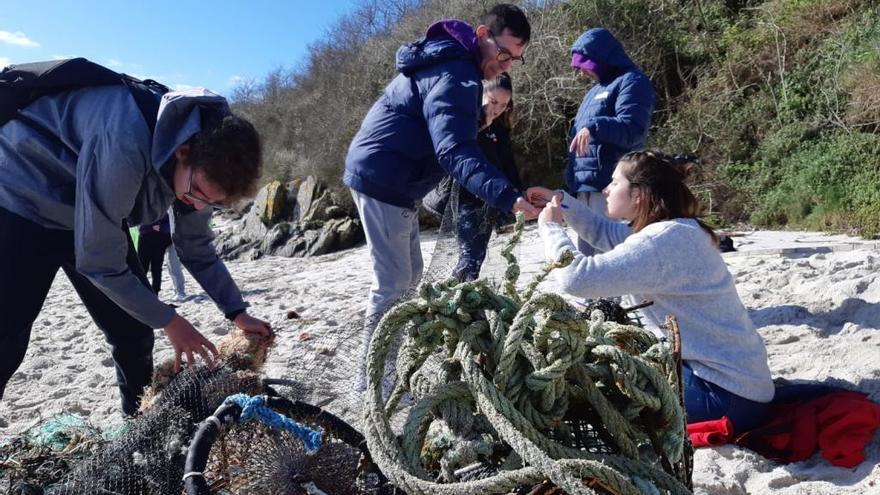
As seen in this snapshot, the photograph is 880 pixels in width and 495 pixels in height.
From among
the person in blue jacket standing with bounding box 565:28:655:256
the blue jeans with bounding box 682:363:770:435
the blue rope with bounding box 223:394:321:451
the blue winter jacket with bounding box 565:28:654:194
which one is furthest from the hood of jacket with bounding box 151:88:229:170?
the blue winter jacket with bounding box 565:28:654:194

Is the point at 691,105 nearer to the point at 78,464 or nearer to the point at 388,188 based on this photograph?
the point at 388,188

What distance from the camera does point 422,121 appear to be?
11.2 ft

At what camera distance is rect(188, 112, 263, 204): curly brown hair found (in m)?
2.24

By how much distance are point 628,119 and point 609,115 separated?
0.21m

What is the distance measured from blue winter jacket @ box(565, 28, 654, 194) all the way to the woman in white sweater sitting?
1.60m

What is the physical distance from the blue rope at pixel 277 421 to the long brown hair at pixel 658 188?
1677 mm

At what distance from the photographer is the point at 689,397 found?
2.75 metres

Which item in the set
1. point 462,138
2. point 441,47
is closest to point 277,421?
point 462,138

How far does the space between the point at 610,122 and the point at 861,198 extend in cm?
538

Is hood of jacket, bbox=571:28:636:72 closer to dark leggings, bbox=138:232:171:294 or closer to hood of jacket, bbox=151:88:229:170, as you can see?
hood of jacket, bbox=151:88:229:170

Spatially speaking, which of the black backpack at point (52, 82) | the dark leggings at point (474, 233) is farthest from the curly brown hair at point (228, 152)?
the dark leggings at point (474, 233)

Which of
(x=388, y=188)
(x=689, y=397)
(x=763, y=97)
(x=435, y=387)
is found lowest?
(x=689, y=397)

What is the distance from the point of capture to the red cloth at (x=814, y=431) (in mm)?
2521

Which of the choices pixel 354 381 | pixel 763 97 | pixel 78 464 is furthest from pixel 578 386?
pixel 763 97
